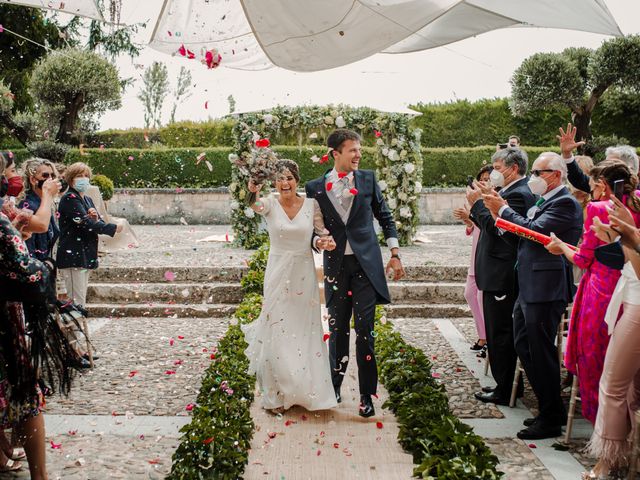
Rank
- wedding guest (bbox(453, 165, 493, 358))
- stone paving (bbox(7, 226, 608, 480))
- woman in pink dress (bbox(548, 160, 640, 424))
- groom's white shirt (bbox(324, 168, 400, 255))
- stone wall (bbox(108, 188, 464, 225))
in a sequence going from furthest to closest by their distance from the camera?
stone wall (bbox(108, 188, 464, 225)), wedding guest (bbox(453, 165, 493, 358)), groom's white shirt (bbox(324, 168, 400, 255)), stone paving (bbox(7, 226, 608, 480)), woman in pink dress (bbox(548, 160, 640, 424))

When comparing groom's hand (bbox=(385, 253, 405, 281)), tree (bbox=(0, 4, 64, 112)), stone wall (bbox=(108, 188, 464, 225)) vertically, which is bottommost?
stone wall (bbox=(108, 188, 464, 225))

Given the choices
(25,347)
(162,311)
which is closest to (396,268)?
(25,347)

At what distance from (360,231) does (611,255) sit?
1.75 m

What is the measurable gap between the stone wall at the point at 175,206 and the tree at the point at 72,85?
2.77 metres

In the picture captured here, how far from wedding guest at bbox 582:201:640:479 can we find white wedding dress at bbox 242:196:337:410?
6.29 ft

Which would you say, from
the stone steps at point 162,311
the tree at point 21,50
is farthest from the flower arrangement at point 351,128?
the tree at point 21,50

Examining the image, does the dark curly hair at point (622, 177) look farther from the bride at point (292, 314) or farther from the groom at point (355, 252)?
the bride at point (292, 314)

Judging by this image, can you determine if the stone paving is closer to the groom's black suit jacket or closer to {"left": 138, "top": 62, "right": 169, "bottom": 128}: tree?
the groom's black suit jacket

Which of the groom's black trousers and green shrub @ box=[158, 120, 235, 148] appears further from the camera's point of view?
green shrub @ box=[158, 120, 235, 148]

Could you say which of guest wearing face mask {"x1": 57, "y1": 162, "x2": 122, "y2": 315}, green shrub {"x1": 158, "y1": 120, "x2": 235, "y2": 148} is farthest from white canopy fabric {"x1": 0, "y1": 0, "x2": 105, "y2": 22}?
green shrub {"x1": 158, "y1": 120, "x2": 235, "y2": 148}

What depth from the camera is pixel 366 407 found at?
16.4 feet

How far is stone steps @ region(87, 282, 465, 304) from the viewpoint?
9.62 metres

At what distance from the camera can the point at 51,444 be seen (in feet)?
14.5

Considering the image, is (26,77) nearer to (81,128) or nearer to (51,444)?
(81,128)
